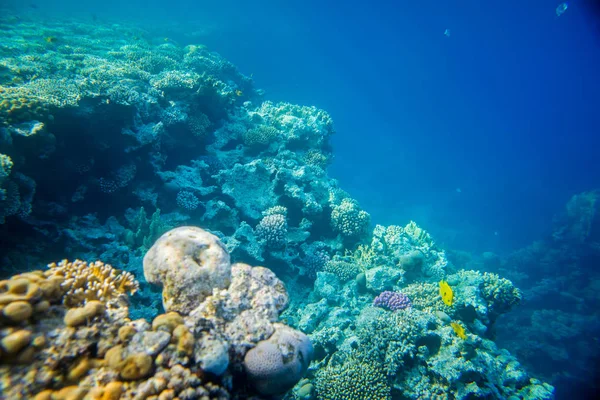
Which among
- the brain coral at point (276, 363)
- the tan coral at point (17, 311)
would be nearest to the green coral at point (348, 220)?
the brain coral at point (276, 363)

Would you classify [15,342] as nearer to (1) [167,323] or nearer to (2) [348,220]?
(1) [167,323]

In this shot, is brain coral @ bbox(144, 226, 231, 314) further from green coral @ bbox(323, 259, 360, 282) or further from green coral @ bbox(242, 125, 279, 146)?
green coral @ bbox(242, 125, 279, 146)

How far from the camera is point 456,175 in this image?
69250 mm

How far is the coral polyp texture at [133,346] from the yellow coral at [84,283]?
0.04ft

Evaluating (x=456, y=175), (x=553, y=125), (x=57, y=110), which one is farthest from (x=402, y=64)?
(x=57, y=110)

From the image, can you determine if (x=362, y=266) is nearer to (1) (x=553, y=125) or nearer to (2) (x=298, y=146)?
(2) (x=298, y=146)

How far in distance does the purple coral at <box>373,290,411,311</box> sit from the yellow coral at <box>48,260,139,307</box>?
5.52 meters

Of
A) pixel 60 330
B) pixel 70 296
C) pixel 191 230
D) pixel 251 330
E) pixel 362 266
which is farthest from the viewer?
pixel 362 266

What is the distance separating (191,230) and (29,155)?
4.39 m

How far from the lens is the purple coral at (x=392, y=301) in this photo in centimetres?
662

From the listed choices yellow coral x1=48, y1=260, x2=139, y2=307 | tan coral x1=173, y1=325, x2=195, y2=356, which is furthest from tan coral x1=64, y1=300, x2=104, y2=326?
tan coral x1=173, y1=325, x2=195, y2=356

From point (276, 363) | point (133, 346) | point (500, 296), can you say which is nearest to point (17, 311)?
point (133, 346)

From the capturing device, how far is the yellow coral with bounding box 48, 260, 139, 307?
9.52 feet

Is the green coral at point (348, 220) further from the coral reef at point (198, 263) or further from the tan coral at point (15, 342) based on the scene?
the tan coral at point (15, 342)
